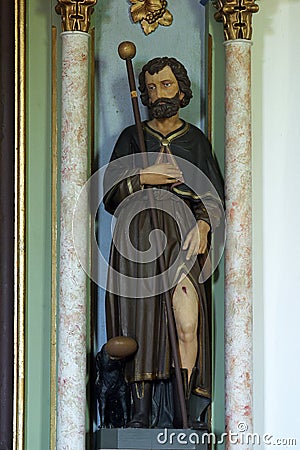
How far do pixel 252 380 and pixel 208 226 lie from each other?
65 cm

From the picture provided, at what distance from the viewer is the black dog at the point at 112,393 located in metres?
5.11

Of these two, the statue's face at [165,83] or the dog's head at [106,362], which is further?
the statue's face at [165,83]

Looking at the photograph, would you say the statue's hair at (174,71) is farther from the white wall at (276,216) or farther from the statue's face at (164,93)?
the white wall at (276,216)

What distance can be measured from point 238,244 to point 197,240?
180mm

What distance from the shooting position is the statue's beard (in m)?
5.30

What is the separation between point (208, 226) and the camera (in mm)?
5293

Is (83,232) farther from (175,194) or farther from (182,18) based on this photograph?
(182,18)

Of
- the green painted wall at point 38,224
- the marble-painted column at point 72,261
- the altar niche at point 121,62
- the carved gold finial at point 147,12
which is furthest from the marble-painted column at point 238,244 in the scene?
the green painted wall at point 38,224

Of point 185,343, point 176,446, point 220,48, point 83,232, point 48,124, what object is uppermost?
point 220,48

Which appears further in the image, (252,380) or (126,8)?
(126,8)

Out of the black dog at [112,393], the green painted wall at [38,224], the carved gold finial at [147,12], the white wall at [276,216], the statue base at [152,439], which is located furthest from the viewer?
the carved gold finial at [147,12]

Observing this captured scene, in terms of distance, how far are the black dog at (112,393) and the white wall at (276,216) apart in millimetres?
638

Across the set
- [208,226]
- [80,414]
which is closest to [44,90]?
[208,226]

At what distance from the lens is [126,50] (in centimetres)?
524
